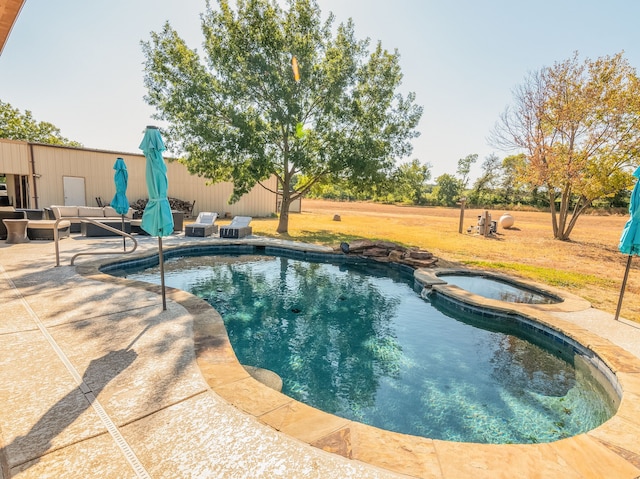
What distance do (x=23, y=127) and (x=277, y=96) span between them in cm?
3514

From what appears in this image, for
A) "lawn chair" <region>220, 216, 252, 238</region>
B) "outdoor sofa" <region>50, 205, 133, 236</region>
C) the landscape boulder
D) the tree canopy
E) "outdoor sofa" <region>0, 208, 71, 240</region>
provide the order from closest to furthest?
the landscape boulder → "outdoor sofa" <region>0, 208, 71, 240</region> → "outdoor sofa" <region>50, 205, 133, 236</region> → "lawn chair" <region>220, 216, 252, 238</region> → the tree canopy

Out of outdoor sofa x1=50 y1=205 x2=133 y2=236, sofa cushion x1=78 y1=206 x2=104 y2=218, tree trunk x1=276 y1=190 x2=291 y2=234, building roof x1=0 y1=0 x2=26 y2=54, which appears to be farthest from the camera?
tree trunk x1=276 y1=190 x2=291 y2=234

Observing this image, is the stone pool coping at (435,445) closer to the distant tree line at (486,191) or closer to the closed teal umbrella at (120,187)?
the closed teal umbrella at (120,187)

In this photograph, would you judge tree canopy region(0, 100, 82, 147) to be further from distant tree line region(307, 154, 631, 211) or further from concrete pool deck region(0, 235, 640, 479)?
concrete pool deck region(0, 235, 640, 479)

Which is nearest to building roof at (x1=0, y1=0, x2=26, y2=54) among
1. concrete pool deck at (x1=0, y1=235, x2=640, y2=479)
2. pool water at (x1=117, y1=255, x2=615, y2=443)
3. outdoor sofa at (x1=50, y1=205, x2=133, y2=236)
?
concrete pool deck at (x1=0, y1=235, x2=640, y2=479)

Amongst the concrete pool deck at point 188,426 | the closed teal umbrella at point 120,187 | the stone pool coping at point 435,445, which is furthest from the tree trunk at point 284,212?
the stone pool coping at point 435,445

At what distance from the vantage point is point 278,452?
213 cm

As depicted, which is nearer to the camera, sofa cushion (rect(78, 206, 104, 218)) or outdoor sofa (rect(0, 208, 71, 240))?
outdoor sofa (rect(0, 208, 71, 240))

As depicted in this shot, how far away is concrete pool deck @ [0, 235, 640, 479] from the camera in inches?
79.1

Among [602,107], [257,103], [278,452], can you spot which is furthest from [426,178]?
[278,452]

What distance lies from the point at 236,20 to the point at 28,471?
15.6m

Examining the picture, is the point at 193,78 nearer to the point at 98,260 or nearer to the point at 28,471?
the point at 98,260

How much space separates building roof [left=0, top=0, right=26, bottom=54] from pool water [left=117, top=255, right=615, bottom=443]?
469 centimetres

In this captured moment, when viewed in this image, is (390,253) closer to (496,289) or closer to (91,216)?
(496,289)
